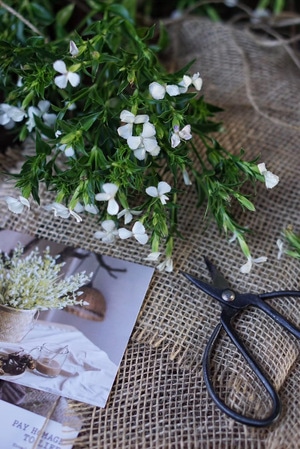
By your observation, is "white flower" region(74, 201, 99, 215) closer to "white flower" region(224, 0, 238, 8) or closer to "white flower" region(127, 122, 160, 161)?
"white flower" region(127, 122, 160, 161)

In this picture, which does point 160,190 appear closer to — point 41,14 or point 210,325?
point 210,325

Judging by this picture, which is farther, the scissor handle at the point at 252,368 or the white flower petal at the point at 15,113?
the white flower petal at the point at 15,113

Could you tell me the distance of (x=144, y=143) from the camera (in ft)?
1.92

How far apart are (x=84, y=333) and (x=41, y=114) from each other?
260 mm

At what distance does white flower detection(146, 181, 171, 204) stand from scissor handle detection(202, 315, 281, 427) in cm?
15

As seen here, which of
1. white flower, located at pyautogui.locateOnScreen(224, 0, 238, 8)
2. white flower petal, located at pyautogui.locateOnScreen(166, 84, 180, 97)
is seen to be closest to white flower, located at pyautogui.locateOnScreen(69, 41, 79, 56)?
white flower petal, located at pyautogui.locateOnScreen(166, 84, 180, 97)

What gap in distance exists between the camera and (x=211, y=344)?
2.03ft

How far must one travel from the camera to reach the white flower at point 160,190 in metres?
0.60

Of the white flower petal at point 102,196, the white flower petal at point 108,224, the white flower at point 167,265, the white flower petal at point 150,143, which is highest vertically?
the white flower petal at point 150,143

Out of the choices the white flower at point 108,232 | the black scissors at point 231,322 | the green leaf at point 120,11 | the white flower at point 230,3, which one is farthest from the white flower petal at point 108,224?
the white flower at point 230,3

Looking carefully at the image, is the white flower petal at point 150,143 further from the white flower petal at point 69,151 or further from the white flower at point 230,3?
the white flower at point 230,3

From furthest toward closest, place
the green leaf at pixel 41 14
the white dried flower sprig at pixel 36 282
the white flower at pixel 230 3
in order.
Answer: the white flower at pixel 230 3, the green leaf at pixel 41 14, the white dried flower sprig at pixel 36 282

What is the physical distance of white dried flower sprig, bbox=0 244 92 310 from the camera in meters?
0.66

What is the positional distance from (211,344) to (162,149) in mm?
217
